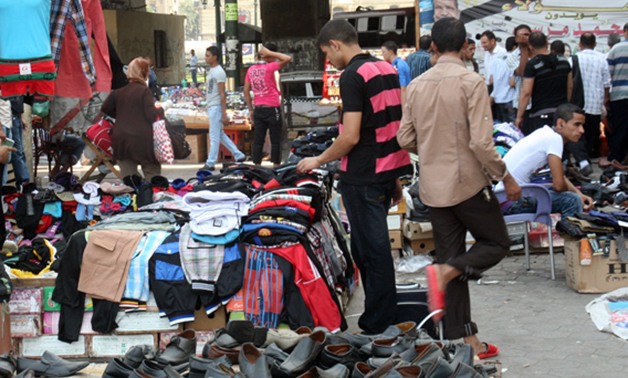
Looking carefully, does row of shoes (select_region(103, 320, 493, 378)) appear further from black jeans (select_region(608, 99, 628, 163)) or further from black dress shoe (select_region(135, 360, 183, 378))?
black jeans (select_region(608, 99, 628, 163))

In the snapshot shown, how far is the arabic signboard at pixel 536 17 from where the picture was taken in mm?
15125

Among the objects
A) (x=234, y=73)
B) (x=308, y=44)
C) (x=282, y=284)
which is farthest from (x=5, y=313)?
(x=308, y=44)

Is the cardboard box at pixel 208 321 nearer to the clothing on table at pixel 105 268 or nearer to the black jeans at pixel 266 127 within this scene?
the clothing on table at pixel 105 268

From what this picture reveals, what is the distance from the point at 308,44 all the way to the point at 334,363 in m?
22.1

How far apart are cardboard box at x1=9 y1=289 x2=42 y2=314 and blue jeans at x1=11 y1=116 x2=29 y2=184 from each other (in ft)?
11.4

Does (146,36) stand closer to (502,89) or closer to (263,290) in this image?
(502,89)

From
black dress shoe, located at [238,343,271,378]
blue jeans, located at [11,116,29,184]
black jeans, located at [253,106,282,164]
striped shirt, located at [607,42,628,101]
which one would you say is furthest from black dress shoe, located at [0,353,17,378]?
striped shirt, located at [607,42,628,101]

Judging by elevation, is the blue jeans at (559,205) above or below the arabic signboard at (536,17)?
below

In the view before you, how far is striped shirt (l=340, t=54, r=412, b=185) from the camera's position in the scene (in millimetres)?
5863

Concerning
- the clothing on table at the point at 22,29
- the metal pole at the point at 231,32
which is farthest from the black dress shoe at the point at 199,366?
the metal pole at the point at 231,32

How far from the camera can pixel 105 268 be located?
19.8 ft

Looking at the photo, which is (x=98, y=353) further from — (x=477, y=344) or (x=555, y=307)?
(x=555, y=307)

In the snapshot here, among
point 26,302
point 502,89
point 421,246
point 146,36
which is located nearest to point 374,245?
point 26,302

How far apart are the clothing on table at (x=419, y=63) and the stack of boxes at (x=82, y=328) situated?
24.7ft
